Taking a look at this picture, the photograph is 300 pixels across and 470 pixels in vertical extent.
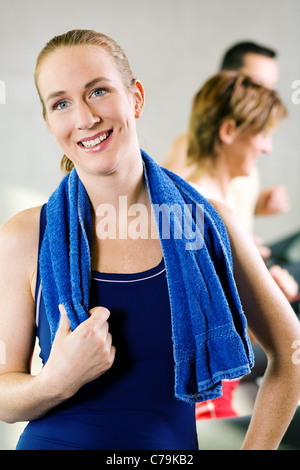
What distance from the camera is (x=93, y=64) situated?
0.76m

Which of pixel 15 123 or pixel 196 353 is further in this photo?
pixel 15 123

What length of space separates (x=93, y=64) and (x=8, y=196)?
2.25 m

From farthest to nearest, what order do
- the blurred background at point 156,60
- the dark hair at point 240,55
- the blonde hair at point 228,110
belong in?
the blurred background at point 156,60, the dark hair at point 240,55, the blonde hair at point 228,110

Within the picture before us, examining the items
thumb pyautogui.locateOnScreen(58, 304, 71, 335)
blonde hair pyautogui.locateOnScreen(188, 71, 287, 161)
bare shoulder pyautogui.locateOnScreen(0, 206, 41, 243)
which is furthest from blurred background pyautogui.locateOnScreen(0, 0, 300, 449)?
thumb pyautogui.locateOnScreen(58, 304, 71, 335)

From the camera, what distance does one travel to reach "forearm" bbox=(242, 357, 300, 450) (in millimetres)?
820

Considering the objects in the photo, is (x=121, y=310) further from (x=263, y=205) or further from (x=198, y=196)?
(x=263, y=205)

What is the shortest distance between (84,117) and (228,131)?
1.01m

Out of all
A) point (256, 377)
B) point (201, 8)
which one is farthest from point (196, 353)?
point (201, 8)

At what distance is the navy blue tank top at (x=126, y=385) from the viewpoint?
0.77 metres

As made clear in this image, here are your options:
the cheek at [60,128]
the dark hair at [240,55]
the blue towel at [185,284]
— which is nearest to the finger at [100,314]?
the blue towel at [185,284]

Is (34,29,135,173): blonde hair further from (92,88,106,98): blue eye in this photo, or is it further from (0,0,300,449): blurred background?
(0,0,300,449): blurred background

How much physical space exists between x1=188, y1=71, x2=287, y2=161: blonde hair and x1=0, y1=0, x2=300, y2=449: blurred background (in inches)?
41.7

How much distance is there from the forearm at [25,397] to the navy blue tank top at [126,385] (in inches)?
1.4

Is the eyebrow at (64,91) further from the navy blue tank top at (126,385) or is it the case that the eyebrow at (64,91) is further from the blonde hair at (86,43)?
the navy blue tank top at (126,385)
